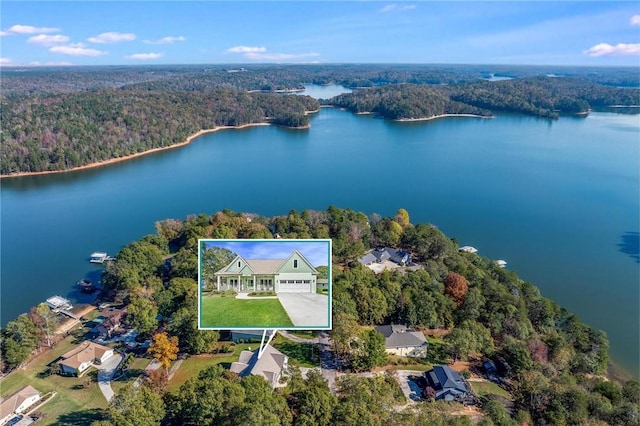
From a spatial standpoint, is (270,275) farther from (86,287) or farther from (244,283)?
(86,287)

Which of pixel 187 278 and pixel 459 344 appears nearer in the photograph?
pixel 459 344

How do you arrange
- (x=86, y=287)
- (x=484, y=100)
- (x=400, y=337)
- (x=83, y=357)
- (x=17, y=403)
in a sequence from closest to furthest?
(x=17, y=403) < (x=83, y=357) < (x=400, y=337) < (x=86, y=287) < (x=484, y=100)

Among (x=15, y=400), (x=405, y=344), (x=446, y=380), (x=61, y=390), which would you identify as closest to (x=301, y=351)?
(x=405, y=344)

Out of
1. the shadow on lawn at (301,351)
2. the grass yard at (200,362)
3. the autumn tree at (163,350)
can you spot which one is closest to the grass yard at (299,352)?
the shadow on lawn at (301,351)

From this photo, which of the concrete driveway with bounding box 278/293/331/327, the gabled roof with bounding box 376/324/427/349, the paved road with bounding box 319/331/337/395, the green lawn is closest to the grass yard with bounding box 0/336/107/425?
the paved road with bounding box 319/331/337/395

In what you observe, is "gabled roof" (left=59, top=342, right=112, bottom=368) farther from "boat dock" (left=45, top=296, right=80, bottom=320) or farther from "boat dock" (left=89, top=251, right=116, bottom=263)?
"boat dock" (left=89, top=251, right=116, bottom=263)

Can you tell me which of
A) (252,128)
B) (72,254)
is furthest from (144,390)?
(252,128)

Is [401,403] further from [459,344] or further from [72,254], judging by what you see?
[72,254]
